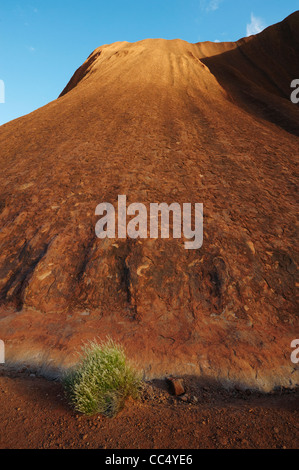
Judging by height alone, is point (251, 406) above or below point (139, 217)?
below

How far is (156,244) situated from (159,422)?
4.82 meters

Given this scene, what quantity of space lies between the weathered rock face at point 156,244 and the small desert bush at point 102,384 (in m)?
0.96

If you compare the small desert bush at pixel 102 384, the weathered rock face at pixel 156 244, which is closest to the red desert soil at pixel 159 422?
the small desert bush at pixel 102 384

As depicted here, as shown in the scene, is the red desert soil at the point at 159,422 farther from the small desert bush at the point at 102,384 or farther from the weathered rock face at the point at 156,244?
the weathered rock face at the point at 156,244

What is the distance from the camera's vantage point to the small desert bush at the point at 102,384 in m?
3.96

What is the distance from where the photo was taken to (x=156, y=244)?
8.01 metres

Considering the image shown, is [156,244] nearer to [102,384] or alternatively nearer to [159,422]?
[102,384]

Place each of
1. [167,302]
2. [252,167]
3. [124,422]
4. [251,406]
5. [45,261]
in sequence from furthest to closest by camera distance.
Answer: [252,167], [45,261], [167,302], [251,406], [124,422]

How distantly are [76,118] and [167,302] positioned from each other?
1338 centimetres

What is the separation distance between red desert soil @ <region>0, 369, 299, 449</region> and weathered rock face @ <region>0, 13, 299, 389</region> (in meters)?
0.69

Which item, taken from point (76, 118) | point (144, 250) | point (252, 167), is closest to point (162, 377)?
point (144, 250)

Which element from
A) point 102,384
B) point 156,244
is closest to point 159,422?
point 102,384

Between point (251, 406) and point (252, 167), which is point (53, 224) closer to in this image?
point (251, 406)

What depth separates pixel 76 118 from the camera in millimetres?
16031
